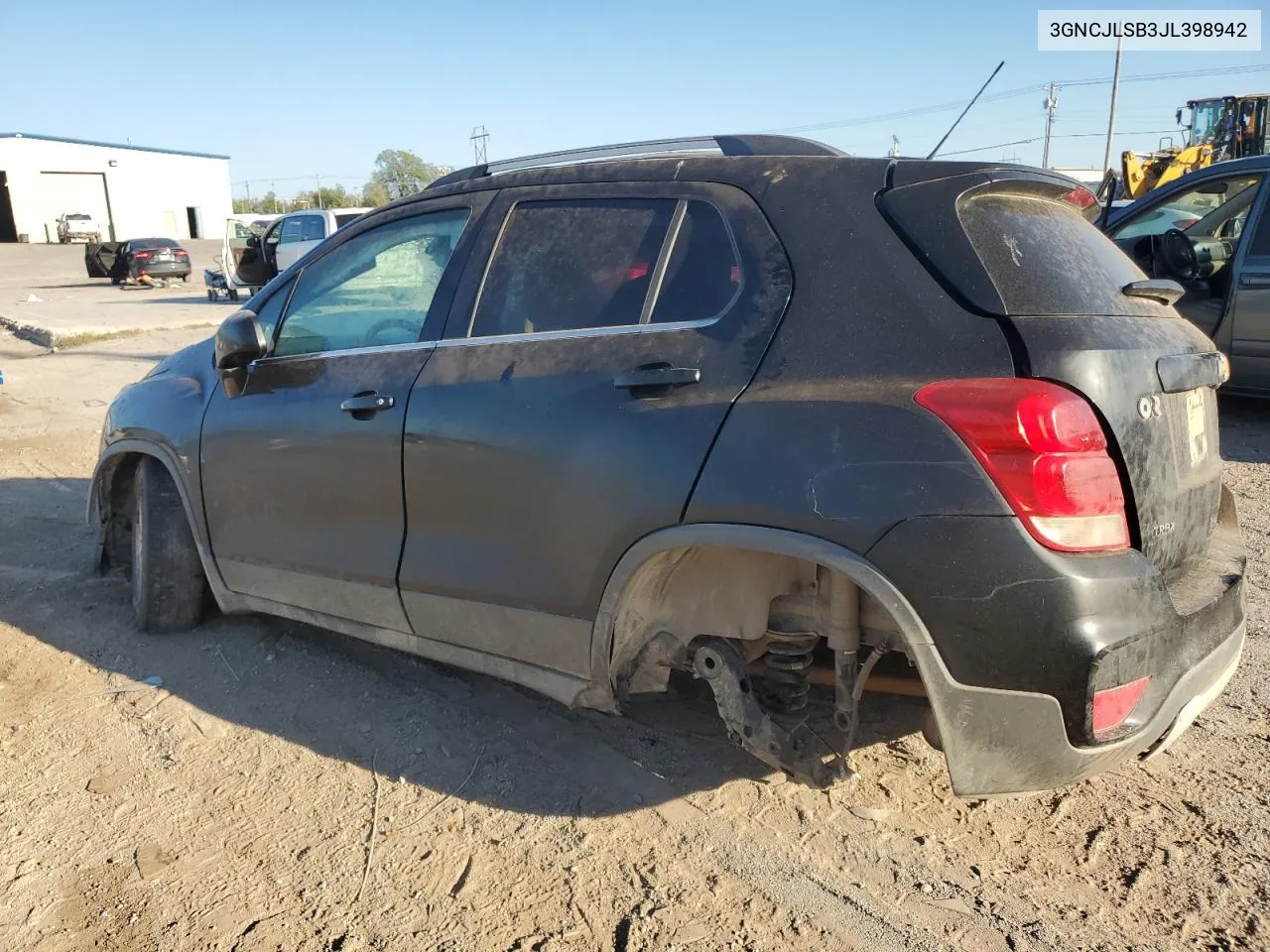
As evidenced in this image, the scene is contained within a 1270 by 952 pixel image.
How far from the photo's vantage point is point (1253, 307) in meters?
6.78

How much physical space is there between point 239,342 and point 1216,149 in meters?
23.8

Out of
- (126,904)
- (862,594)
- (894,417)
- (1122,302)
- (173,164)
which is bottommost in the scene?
(126,904)

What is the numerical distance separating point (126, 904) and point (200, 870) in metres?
0.19

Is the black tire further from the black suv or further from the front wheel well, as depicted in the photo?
the black suv

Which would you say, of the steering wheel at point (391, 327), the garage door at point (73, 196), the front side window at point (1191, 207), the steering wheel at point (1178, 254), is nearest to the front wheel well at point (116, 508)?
the steering wheel at point (391, 327)

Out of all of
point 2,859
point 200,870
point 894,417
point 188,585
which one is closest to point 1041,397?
point 894,417

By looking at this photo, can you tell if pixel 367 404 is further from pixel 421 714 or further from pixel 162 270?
pixel 162 270

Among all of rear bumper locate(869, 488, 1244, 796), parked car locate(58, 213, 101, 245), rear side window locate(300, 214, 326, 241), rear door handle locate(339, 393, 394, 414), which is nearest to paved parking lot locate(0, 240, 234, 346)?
rear side window locate(300, 214, 326, 241)

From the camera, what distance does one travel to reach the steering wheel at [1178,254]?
6.89 metres

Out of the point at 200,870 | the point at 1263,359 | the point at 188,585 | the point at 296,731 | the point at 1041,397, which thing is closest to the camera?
the point at 1041,397

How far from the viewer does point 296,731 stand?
137 inches

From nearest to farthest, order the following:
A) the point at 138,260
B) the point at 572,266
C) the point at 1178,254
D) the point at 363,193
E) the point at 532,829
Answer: the point at 532,829 → the point at 572,266 → the point at 1178,254 → the point at 138,260 → the point at 363,193

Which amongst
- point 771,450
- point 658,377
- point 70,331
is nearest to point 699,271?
point 658,377

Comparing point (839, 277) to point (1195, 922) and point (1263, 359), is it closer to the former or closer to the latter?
point (1195, 922)
